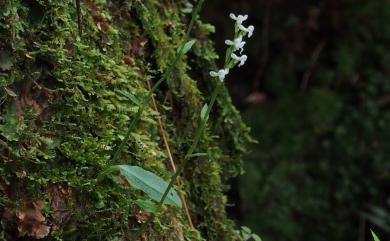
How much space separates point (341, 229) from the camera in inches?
161

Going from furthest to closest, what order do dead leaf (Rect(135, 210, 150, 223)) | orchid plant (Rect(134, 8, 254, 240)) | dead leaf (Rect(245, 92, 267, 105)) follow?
dead leaf (Rect(245, 92, 267, 105)) < dead leaf (Rect(135, 210, 150, 223)) < orchid plant (Rect(134, 8, 254, 240))

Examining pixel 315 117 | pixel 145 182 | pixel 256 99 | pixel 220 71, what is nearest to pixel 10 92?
pixel 145 182

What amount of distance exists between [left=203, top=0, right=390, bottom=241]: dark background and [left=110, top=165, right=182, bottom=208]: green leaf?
278 centimetres

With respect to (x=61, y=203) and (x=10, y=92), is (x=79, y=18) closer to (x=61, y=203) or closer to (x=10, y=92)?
(x=10, y=92)

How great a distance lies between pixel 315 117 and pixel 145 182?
3.16 metres

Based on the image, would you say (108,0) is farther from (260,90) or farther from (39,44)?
(260,90)

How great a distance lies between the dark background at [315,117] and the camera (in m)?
4.11

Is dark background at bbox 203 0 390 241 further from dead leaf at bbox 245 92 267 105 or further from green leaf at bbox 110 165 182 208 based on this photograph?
green leaf at bbox 110 165 182 208

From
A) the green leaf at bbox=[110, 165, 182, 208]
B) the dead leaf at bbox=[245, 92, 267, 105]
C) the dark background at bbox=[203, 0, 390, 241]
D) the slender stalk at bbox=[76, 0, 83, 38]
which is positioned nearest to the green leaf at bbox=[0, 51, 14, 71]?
the slender stalk at bbox=[76, 0, 83, 38]

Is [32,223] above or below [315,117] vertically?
below

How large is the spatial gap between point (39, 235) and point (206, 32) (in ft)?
3.22

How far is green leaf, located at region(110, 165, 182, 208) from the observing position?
4.12 ft

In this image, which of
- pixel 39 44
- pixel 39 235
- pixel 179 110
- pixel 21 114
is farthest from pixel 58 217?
pixel 179 110

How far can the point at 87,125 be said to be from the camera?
1422mm
